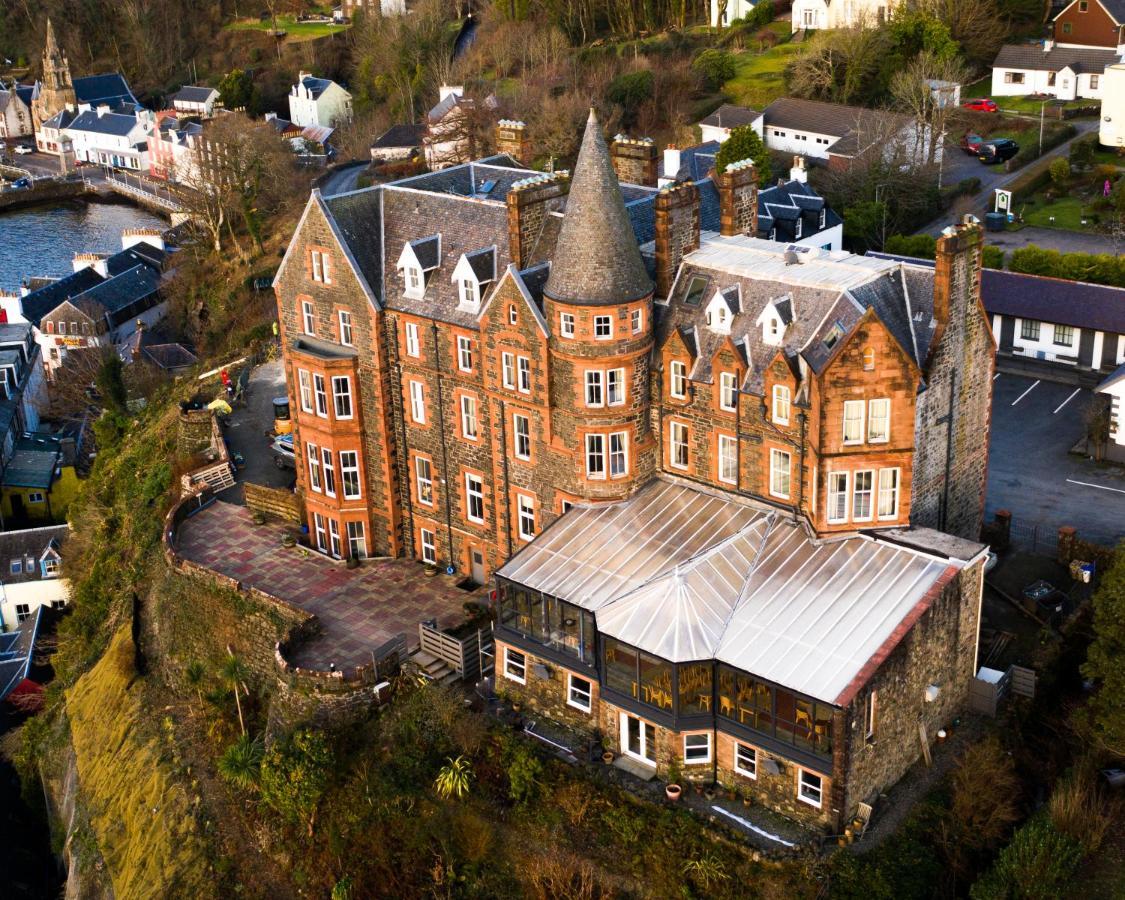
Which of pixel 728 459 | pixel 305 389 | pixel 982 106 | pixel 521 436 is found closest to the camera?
pixel 728 459

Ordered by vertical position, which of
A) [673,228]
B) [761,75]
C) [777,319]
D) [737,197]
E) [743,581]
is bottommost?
[743,581]

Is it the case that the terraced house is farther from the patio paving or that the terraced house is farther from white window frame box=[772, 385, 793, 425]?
the patio paving

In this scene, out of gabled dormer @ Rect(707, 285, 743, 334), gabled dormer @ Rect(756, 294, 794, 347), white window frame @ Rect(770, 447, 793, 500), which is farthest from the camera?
gabled dormer @ Rect(707, 285, 743, 334)

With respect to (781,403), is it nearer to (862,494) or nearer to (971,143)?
(862,494)

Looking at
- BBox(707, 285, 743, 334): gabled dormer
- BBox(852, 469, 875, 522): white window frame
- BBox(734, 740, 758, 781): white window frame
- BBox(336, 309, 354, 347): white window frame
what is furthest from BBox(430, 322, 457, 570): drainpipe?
BBox(734, 740, 758, 781): white window frame

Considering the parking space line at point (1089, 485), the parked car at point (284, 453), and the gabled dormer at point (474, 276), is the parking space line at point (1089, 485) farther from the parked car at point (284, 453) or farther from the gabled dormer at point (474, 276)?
the parked car at point (284, 453)

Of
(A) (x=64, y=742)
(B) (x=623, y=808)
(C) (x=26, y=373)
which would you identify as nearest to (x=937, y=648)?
(B) (x=623, y=808)

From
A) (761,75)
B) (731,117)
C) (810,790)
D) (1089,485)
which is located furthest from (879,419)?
(761,75)

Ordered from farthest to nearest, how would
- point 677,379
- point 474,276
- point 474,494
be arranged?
point 474,494 < point 474,276 < point 677,379
